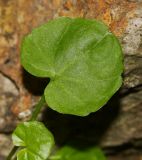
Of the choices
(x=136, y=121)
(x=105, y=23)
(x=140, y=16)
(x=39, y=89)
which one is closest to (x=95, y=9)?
(x=105, y=23)

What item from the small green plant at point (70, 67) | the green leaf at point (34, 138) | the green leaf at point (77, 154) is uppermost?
→ the small green plant at point (70, 67)

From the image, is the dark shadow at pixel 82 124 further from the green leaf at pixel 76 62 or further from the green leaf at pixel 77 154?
the green leaf at pixel 76 62

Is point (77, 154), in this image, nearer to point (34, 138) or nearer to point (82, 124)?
point (82, 124)

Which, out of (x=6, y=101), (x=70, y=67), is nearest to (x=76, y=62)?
(x=70, y=67)

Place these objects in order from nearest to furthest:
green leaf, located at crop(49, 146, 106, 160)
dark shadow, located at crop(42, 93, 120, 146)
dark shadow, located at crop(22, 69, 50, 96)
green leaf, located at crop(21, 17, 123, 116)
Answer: green leaf, located at crop(21, 17, 123, 116)
dark shadow, located at crop(22, 69, 50, 96)
dark shadow, located at crop(42, 93, 120, 146)
green leaf, located at crop(49, 146, 106, 160)

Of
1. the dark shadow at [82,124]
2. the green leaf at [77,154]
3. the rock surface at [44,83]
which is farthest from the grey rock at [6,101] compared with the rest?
the green leaf at [77,154]

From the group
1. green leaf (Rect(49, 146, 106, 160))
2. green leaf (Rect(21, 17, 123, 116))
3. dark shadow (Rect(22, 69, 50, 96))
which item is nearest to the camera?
green leaf (Rect(21, 17, 123, 116))

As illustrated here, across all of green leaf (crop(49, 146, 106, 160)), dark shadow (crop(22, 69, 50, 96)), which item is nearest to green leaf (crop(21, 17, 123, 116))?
dark shadow (crop(22, 69, 50, 96))

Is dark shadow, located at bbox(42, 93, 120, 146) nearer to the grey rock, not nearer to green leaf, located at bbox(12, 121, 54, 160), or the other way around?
the grey rock
